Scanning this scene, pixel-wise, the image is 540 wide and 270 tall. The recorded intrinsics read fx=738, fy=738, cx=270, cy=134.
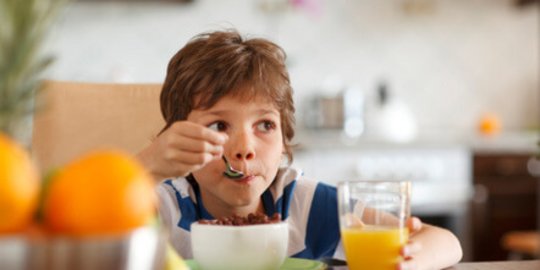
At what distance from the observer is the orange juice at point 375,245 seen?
982 mm

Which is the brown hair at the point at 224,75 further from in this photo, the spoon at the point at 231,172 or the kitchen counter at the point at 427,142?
the kitchen counter at the point at 427,142

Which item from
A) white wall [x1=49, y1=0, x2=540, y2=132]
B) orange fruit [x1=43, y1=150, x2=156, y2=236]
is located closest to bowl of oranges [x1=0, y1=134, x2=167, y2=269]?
orange fruit [x1=43, y1=150, x2=156, y2=236]

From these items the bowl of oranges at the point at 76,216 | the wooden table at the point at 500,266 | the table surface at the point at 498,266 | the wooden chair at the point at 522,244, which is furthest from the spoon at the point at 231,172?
the wooden chair at the point at 522,244

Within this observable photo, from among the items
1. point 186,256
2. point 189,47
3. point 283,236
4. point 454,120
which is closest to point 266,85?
point 189,47

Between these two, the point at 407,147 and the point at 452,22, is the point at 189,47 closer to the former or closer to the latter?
the point at 407,147

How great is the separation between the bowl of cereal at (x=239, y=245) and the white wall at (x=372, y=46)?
2918 millimetres

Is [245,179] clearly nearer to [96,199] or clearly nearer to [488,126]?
[96,199]

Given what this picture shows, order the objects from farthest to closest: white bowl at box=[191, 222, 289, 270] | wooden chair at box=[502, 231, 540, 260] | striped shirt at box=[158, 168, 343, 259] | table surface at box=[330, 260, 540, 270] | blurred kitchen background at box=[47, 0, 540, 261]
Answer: blurred kitchen background at box=[47, 0, 540, 261]
wooden chair at box=[502, 231, 540, 260]
striped shirt at box=[158, 168, 343, 259]
table surface at box=[330, 260, 540, 270]
white bowl at box=[191, 222, 289, 270]

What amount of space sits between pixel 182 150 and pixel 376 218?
285mm

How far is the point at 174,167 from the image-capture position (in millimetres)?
1077

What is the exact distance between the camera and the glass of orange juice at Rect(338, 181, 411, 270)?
977 mm

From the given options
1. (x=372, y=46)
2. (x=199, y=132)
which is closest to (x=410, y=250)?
(x=199, y=132)

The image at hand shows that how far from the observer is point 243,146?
127 centimetres

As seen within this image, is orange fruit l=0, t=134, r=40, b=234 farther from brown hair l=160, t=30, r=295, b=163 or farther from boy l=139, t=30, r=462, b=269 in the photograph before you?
brown hair l=160, t=30, r=295, b=163
